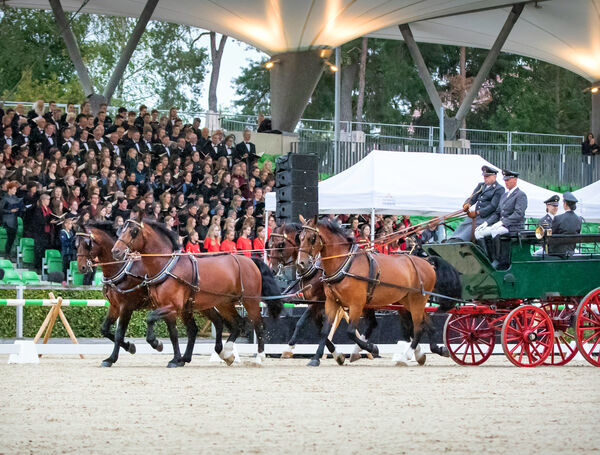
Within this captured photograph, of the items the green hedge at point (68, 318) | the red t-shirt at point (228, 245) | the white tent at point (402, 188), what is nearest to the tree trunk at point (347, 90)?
the white tent at point (402, 188)

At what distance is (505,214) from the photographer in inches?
552

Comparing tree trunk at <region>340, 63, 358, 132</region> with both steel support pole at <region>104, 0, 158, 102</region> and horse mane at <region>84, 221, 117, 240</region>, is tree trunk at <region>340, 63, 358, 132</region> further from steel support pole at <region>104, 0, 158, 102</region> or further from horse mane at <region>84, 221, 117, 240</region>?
horse mane at <region>84, 221, 117, 240</region>

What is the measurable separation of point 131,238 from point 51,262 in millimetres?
7235

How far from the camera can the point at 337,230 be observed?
14953mm

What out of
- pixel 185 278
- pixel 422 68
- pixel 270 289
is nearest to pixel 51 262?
pixel 270 289

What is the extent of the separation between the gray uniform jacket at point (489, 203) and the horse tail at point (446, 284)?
850 millimetres

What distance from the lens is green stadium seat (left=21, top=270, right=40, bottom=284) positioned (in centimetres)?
2025

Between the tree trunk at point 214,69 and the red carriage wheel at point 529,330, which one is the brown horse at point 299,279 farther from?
the tree trunk at point 214,69

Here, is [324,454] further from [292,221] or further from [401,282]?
[292,221]

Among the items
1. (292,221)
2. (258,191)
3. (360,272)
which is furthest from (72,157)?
(360,272)

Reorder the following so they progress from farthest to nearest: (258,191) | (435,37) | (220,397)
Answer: (435,37) → (258,191) → (220,397)

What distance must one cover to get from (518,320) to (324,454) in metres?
7.38

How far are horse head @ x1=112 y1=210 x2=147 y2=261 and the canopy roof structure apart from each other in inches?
700

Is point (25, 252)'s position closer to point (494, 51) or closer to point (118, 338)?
point (118, 338)
